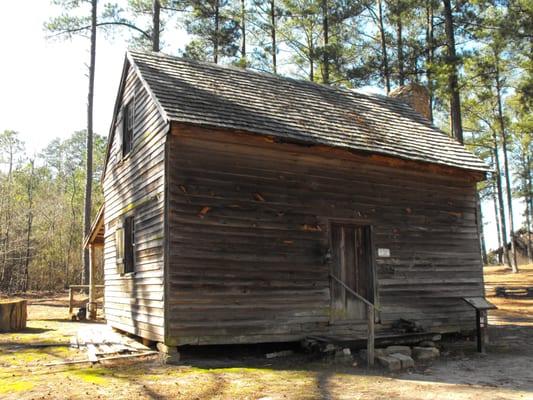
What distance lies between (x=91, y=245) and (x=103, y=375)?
10310 millimetres

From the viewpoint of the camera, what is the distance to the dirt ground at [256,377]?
23.0 feet

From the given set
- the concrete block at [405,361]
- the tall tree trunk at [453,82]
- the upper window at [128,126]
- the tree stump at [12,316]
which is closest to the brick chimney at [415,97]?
the tall tree trunk at [453,82]

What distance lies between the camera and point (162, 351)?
948 centimetres

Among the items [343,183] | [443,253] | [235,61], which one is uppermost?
[235,61]

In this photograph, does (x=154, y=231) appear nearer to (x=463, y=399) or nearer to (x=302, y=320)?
(x=302, y=320)

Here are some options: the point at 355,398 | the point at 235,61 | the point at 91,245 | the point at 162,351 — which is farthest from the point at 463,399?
the point at 235,61

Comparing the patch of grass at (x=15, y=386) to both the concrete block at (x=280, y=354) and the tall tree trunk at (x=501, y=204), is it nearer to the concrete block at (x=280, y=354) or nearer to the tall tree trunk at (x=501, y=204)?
the concrete block at (x=280, y=354)

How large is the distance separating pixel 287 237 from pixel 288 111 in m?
3.26

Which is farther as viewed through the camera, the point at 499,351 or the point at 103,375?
the point at 499,351

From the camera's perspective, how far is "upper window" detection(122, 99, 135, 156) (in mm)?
13000

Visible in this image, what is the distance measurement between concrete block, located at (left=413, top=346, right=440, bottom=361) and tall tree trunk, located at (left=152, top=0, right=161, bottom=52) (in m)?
17.5

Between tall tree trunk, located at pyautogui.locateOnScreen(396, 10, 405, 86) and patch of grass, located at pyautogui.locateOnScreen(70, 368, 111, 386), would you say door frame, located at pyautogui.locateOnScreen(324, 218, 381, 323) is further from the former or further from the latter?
tall tree trunk, located at pyautogui.locateOnScreen(396, 10, 405, 86)

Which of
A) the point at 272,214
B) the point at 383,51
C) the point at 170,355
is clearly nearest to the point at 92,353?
the point at 170,355

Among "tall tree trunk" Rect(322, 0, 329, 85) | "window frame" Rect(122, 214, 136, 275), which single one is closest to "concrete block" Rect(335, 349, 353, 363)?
"window frame" Rect(122, 214, 136, 275)
